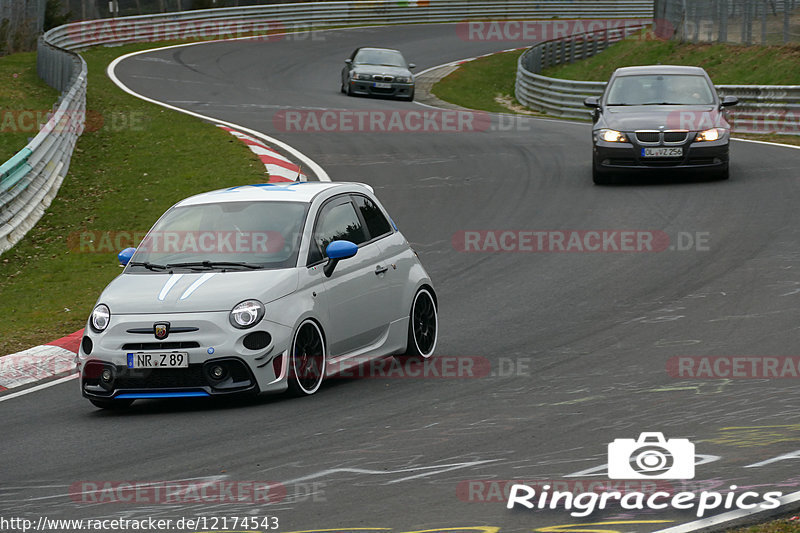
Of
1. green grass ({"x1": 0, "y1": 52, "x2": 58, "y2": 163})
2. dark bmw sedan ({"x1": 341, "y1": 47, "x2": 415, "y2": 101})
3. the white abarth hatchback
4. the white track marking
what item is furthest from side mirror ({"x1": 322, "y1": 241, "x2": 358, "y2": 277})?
dark bmw sedan ({"x1": 341, "y1": 47, "x2": 415, "y2": 101})

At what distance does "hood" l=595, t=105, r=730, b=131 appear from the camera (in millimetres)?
19047

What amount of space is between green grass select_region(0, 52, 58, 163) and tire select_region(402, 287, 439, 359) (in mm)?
12691

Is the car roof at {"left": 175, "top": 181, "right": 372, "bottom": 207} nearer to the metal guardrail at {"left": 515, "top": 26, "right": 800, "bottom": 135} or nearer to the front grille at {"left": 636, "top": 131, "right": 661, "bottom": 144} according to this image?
the front grille at {"left": 636, "top": 131, "right": 661, "bottom": 144}

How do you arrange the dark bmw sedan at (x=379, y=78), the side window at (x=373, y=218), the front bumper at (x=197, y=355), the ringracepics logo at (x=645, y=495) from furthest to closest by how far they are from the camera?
the dark bmw sedan at (x=379, y=78) → the side window at (x=373, y=218) → the front bumper at (x=197, y=355) → the ringracepics logo at (x=645, y=495)

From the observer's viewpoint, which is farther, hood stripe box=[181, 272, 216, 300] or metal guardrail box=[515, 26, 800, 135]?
metal guardrail box=[515, 26, 800, 135]

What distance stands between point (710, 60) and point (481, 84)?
981 centimetres

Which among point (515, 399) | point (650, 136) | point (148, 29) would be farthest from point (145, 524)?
point (148, 29)

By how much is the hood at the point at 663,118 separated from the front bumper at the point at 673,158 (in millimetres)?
187

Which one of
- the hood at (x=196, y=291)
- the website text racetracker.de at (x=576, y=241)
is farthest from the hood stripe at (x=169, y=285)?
the website text racetracker.de at (x=576, y=241)

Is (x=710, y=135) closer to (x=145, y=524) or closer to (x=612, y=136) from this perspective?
(x=612, y=136)

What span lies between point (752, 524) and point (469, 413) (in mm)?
2953

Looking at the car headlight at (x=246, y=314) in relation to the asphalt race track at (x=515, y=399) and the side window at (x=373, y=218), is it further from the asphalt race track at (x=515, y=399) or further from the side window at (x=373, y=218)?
the side window at (x=373, y=218)

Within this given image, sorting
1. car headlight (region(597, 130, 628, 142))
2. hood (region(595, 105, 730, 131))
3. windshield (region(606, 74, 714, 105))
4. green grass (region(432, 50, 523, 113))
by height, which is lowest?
green grass (region(432, 50, 523, 113))

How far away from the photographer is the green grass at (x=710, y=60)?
1228 inches
